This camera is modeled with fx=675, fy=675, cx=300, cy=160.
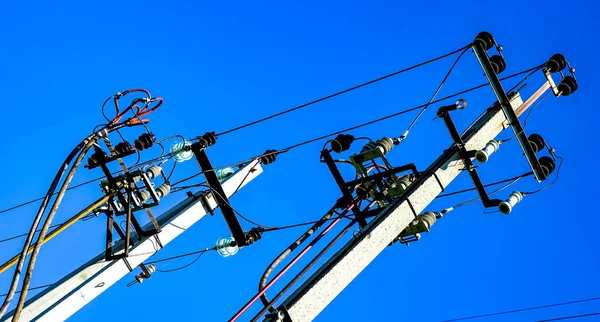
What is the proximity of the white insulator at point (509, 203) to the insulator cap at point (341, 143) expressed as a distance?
90.5 inches

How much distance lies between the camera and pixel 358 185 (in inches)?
382

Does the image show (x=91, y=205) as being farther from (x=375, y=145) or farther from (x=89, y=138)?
(x=375, y=145)

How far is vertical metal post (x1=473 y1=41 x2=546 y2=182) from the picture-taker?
1009 centimetres

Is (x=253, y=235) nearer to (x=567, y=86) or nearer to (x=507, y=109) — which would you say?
(x=507, y=109)

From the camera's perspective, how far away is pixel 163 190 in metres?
11.8

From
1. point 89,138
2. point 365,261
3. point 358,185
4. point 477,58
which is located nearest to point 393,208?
point 365,261

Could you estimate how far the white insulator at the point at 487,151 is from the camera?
934 cm

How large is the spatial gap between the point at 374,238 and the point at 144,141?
525 centimetres

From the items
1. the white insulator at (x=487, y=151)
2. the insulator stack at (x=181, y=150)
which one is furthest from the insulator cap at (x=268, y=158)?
the white insulator at (x=487, y=151)

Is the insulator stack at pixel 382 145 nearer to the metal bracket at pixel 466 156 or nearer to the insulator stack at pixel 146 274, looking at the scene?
the metal bracket at pixel 466 156

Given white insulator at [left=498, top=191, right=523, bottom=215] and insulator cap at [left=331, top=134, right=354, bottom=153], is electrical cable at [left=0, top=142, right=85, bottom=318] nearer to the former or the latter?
insulator cap at [left=331, top=134, right=354, bottom=153]

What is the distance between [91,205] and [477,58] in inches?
244

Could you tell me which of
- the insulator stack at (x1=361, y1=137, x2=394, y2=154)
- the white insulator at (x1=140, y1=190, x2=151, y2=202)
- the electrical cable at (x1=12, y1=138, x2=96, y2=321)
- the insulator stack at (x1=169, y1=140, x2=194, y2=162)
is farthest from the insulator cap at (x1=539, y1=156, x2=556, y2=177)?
the electrical cable at (x1=12, y1=138, x2=96, y2=321)

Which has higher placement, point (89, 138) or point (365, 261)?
point (89, 138)
